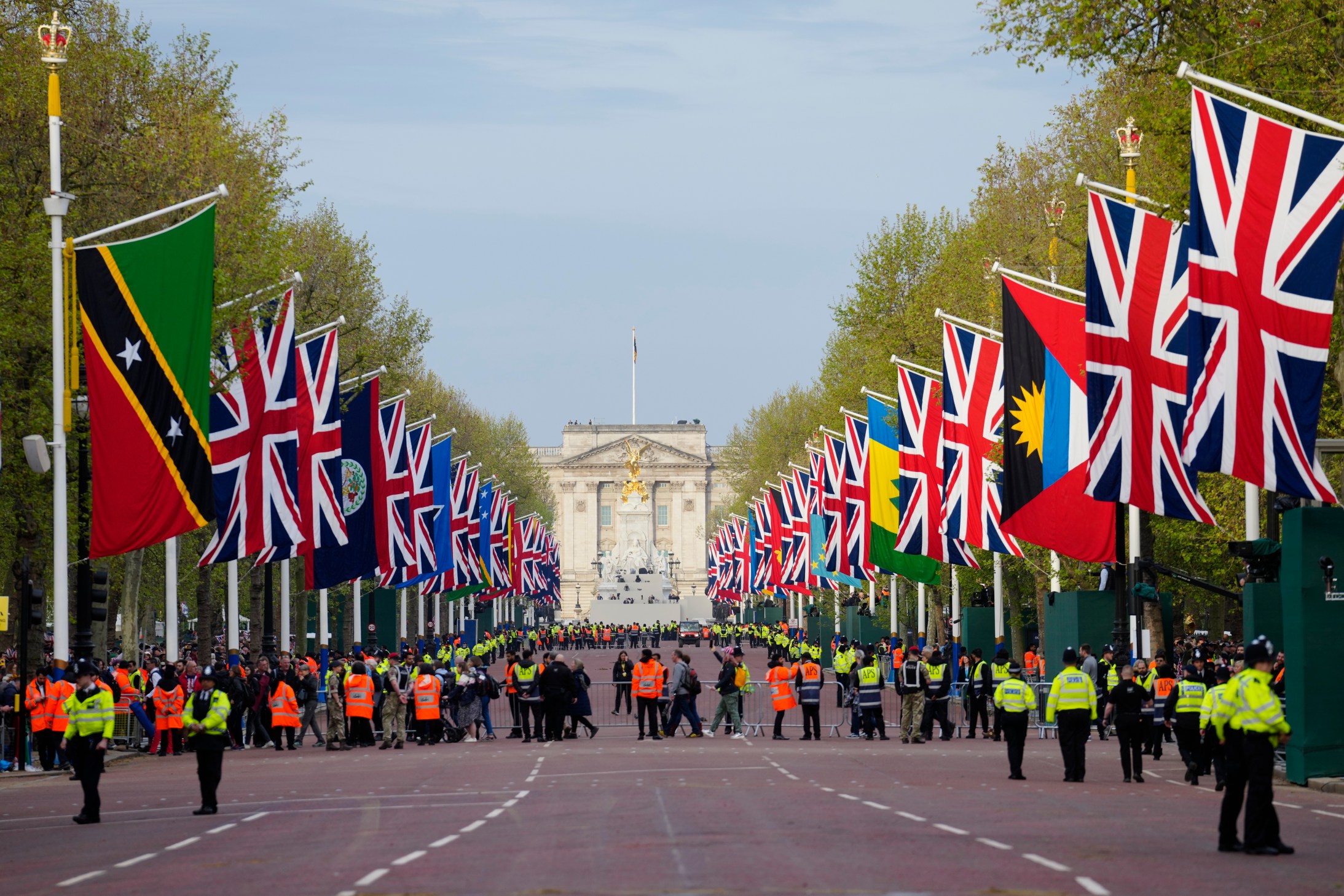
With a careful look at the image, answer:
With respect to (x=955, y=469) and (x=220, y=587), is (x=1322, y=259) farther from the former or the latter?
(x=220, y=587)

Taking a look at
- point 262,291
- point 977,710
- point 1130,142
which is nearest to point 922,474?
point 977,710

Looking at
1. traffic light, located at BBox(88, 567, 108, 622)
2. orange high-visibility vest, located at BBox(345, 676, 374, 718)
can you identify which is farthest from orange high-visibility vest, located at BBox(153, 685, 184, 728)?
traffic light, located at BBox(88, 567, 108, 622)

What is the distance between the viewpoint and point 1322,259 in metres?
18.1

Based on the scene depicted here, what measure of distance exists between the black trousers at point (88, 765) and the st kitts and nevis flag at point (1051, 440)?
45.5 ft

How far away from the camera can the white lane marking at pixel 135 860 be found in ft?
48.8

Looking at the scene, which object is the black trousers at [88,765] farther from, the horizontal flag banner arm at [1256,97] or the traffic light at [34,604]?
the horizontal flag banner arm at [1256,97]

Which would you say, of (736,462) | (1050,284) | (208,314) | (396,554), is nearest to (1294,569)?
(1050,284)

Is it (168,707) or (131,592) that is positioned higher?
(131,592)

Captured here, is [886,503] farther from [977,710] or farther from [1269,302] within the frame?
[1269,302]

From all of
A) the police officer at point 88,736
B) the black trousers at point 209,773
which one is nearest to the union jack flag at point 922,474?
the black trousers at point 209,773

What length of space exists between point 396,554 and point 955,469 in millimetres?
13347

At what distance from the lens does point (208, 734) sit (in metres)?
19.7

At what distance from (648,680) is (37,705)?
10907mm

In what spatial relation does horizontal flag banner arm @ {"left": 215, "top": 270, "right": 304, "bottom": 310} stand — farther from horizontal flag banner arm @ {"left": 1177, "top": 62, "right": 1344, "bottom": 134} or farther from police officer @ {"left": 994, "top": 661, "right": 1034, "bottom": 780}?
horizontal flag banner arm @ {"left": 1177, "top": 62, "right": 1344, "bottom": 134}
